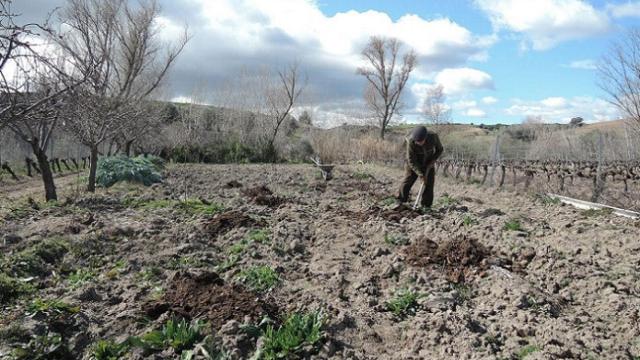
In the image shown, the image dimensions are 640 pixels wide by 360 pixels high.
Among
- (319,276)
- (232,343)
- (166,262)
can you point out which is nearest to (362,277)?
(319,276)

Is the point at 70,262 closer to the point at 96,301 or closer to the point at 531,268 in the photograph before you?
the point at 96,301

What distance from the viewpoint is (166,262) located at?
5.56 m

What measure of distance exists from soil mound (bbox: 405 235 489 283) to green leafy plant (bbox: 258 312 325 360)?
6.05 feet

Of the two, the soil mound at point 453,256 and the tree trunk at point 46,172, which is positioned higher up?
the tree trunk at point 46,172

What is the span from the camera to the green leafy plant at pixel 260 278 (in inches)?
188

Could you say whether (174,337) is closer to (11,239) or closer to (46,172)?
(11,239)

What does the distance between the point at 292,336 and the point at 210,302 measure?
40.8 inches

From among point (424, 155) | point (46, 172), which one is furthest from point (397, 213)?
point (46, 172)

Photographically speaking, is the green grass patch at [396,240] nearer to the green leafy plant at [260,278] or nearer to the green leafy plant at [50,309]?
the green leafy plant at [260,278]

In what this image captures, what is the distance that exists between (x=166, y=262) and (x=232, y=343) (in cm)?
231

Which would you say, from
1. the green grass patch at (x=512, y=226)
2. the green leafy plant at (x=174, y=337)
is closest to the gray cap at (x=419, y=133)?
the green grass patch at (x=512, y=226)

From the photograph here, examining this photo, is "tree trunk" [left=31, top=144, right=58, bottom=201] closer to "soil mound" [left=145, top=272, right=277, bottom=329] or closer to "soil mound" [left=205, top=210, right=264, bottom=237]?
"soil mound" [left=205, top=210, right=264, bottom=237]

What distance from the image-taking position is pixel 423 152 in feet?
28.5

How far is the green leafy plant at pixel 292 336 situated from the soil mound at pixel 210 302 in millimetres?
316
